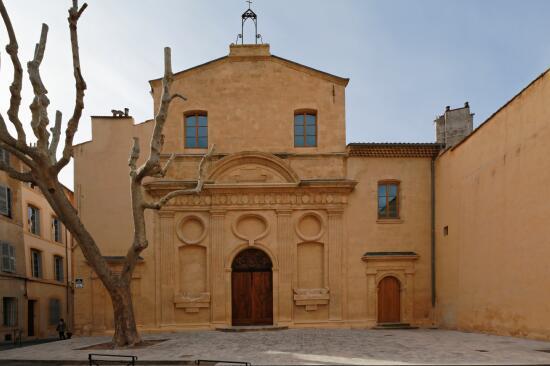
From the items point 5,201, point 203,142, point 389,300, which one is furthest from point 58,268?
point 389,300

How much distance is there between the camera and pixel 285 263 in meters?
19.3

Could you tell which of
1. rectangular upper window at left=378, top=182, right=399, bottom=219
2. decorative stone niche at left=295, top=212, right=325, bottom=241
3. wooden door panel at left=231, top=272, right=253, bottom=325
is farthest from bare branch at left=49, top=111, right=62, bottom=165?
rectangular upper window at left=378, top=182, right=399, bottom=219

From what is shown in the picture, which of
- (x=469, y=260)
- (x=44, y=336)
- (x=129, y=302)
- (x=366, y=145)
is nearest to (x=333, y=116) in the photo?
(x=366, y=145)

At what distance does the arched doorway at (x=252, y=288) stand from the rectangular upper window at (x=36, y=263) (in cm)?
1097

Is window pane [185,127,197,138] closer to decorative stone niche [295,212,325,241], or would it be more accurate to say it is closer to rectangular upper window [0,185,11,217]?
decorative stone niche [295,212,325,241]

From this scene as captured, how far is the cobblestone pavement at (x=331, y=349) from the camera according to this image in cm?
1106

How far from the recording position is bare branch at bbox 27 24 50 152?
12844 mm

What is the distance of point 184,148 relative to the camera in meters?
19.9

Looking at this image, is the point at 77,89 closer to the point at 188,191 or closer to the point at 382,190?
the point at 188,191

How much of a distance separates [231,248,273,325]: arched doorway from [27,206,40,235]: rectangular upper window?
36.9ft

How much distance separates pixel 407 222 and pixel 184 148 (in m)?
9.43

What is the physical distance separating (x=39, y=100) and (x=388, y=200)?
1320 centimetres

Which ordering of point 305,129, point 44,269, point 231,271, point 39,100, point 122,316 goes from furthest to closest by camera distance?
point 44,269, point 305,129, point 231,271, point 122,316, point 39,100

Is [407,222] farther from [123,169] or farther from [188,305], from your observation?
[123,169]
